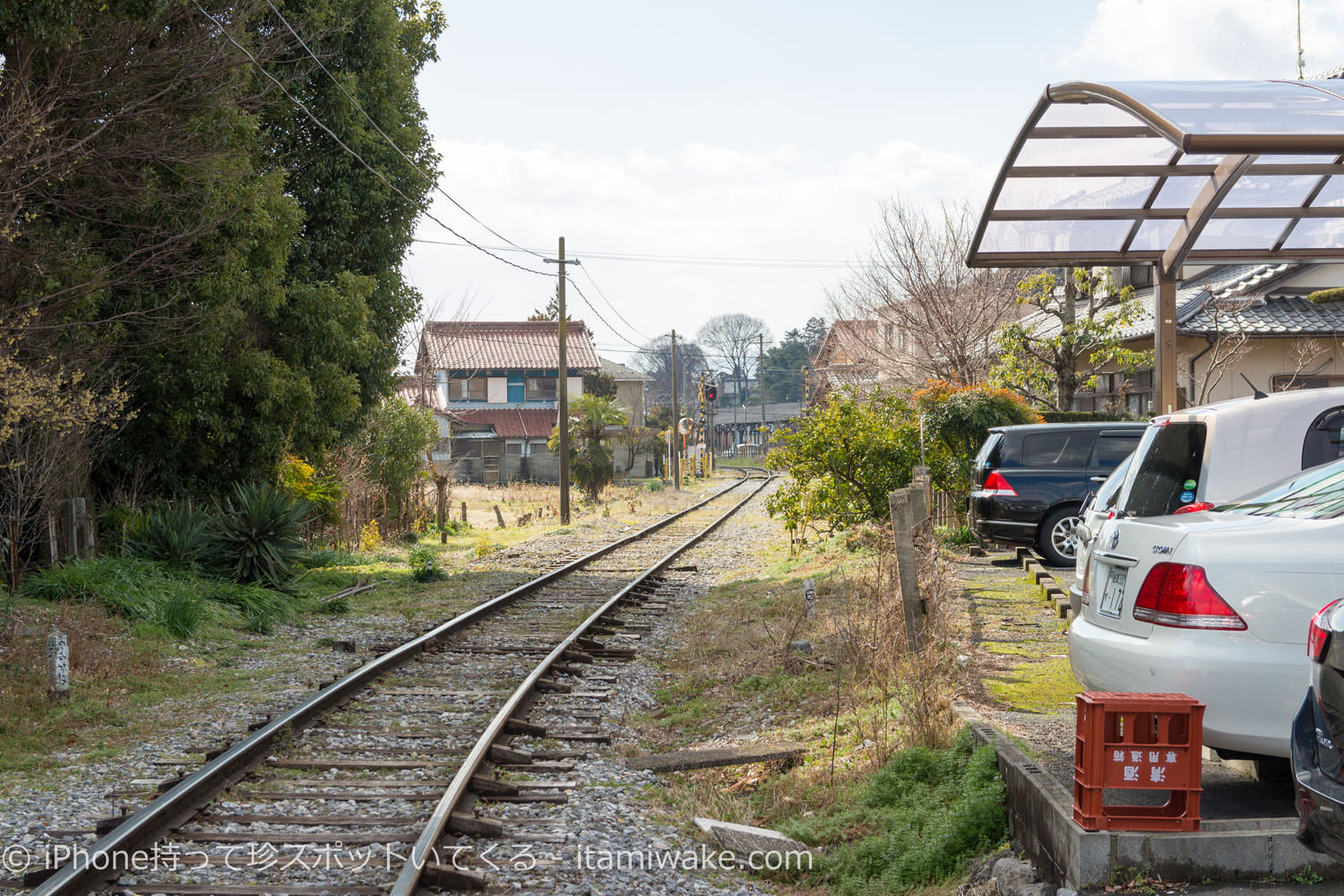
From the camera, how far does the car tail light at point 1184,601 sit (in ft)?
15.0

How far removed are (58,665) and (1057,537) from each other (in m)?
10.5

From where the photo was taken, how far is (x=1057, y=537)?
1382 centimetres

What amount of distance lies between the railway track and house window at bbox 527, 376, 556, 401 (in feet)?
151

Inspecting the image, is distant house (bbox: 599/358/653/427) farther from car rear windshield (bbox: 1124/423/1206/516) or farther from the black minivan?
car rear windshield (bbox: 1124/423/1206/516)

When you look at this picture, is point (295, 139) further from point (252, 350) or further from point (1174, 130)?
point (1174, 130)

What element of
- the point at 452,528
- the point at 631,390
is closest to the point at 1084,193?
the point at 452,528

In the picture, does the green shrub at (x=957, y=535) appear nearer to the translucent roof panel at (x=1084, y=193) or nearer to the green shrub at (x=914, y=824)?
the translucent roof panel at (x=1084, y=193)

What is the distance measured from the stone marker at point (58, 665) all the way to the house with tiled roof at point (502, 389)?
43347mm

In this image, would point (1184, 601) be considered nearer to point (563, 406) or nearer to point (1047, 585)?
point (1047, 585)

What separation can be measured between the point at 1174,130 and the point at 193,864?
745 cm

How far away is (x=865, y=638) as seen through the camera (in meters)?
8.33

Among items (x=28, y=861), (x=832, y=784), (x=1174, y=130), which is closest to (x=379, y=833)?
(x=28, y=861)

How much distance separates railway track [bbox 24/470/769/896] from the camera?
200 inches

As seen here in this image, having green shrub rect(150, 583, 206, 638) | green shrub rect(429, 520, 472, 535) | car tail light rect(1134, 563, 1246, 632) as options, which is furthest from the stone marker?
green shrub rect(429, 520, 472, 535)
